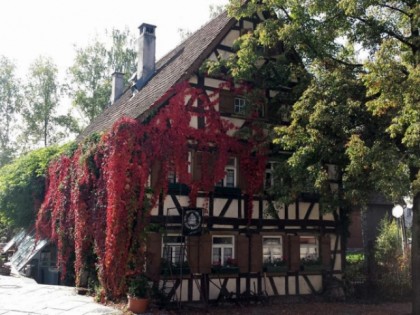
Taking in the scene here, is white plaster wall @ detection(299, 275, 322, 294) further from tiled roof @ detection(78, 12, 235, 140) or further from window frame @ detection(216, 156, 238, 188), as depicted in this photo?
tiled roof @ detection(78, 12, 235, 140)

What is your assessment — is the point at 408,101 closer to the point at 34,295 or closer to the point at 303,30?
the point at 303,30

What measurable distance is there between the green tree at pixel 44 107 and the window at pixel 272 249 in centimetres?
2585

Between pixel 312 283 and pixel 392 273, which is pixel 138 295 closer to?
pixel 312 283

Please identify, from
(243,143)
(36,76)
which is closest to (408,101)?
(243,143)

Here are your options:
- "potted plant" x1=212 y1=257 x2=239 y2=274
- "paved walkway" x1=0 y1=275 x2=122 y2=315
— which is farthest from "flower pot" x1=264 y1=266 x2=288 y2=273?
"paved walkway" x1=0 y1=275 x2=122 y2=315

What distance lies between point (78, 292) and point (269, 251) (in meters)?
6.22

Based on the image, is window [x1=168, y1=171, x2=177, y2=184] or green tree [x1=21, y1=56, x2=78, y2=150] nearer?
window [x1=168, y1=171, x2=177, y2=184]

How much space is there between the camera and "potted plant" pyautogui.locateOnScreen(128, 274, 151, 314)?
40.1 ft

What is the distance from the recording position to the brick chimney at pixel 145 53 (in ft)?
61.3

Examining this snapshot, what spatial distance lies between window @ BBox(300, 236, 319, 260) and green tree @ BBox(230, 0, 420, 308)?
3.23 meters

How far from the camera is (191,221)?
1358 cm

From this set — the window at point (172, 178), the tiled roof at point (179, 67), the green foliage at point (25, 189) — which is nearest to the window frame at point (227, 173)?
the window at point (172, 178)

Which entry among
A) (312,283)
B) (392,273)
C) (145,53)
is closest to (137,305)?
(312,283)

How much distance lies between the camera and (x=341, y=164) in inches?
546
